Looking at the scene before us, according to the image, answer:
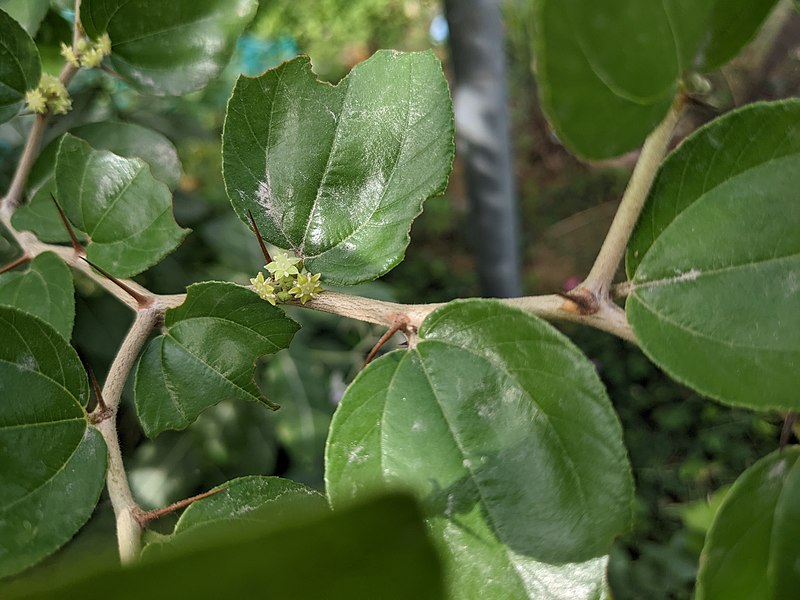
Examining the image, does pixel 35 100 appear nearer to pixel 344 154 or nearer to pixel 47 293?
pixel 47 293

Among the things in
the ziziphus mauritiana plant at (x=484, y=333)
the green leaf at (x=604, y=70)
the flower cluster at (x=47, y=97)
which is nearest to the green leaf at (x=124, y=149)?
the flower cluster at (x=47, y=97)

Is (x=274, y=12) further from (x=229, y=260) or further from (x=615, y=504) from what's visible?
(x=615, y=504)

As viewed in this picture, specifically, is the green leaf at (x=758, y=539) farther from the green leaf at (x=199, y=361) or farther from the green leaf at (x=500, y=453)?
the green leaf at (x=199, y=361)

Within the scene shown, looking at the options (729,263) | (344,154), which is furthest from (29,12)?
(729,263)

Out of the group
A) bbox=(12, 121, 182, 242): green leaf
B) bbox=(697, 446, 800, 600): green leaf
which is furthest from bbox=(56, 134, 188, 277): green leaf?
bbox=(697, 446, 800, 600): green leaf

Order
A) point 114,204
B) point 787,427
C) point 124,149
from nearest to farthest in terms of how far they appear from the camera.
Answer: point 787,427 < point 114,204 < point 124,149

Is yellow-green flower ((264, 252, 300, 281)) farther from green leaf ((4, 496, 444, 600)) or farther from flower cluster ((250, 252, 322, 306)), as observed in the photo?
green leaf ((4, 496, 444, 600))
